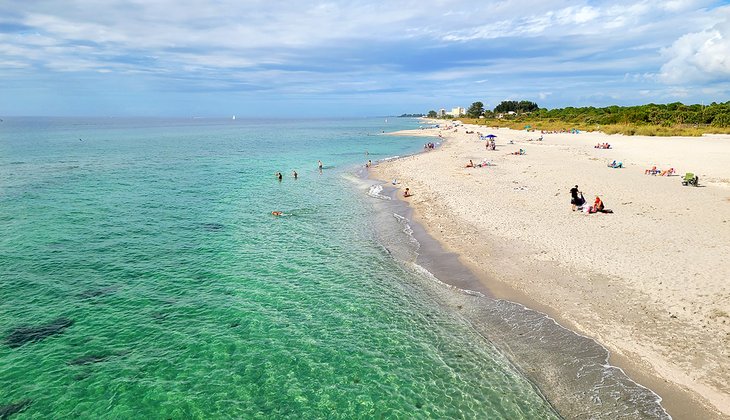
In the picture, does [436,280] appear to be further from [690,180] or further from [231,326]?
[690,180]

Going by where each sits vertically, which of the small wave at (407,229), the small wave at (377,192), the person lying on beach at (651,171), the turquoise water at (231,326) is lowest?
the turquoise water at (231,326)

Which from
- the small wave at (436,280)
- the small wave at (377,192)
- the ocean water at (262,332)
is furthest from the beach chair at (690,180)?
the small wave at (436,280)

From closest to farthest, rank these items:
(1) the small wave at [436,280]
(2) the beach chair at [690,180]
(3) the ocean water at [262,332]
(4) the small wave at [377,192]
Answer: (3) the ocean water at [262,332] → (1) the small wave at [436,280] → (2) the beach chair at [690,180] → (4) the small wave at [377,192]

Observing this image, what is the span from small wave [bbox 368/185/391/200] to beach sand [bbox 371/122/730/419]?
2.89 m

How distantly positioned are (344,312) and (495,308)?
18.0ft

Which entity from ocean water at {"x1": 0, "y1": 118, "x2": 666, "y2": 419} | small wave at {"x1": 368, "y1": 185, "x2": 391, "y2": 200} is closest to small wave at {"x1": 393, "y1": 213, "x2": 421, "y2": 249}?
ocean water at {"x1": 0, "y1": 118, "x2": 666, "y2": 419}

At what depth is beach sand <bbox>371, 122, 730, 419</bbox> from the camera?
10891mm

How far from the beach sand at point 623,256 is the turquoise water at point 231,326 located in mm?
3297

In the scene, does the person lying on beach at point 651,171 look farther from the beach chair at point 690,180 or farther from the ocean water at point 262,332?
the ocean water at point 262,332

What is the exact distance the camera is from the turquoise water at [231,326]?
10438 mm

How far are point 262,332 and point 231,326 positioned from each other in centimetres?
127

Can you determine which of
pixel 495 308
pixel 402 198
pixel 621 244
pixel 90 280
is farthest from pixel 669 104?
pixel 90 280

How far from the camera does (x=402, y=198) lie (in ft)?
111

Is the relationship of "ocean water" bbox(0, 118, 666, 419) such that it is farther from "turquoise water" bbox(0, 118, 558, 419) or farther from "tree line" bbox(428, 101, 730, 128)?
"tree line" bbox(428, 101, 730, 128)
